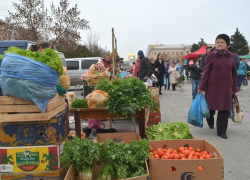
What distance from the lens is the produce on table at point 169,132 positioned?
3.79m

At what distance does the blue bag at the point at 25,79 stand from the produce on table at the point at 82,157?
0.59m

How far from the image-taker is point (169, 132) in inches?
155

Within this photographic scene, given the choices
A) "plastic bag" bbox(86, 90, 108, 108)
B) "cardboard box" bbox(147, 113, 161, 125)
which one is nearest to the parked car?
"cardboard box" bbox(147, 113, 161, 125)

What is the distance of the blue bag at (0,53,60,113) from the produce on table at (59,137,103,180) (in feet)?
1.94

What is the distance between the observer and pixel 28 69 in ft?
8.52

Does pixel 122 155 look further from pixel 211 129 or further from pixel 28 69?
pixel 211 129

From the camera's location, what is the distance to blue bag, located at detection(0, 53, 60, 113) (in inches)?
102

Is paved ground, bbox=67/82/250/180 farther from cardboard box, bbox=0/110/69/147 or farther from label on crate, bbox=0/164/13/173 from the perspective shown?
label on crate, bbox=0/164/13/173

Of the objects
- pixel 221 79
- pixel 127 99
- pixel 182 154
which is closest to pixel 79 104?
pixel 127 99

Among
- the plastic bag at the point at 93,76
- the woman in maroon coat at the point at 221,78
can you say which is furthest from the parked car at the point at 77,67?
the woman in maroon coat at the point at 221,78

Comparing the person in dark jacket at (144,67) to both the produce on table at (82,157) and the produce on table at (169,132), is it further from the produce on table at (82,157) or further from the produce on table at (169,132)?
the produce on table at (82,157)

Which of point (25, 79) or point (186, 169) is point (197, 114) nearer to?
point (186, 169)

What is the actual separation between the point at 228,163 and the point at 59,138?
2686 mm

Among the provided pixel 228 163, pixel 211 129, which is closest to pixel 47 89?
pixel 228 163
